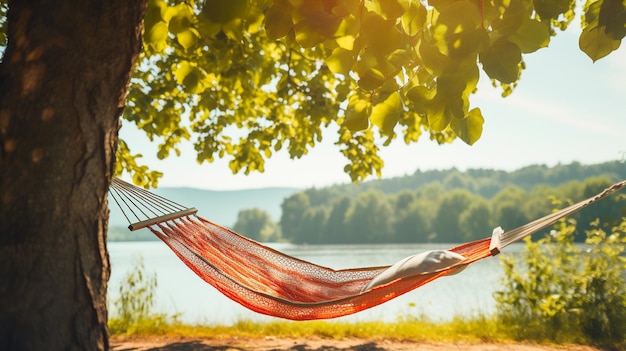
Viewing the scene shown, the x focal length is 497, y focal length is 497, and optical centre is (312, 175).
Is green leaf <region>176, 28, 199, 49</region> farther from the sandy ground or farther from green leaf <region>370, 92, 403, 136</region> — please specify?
the sandy ground

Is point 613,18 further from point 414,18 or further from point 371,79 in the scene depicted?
point 371,79

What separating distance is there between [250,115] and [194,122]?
589 mm

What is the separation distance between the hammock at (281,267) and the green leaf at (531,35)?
2.82 feet

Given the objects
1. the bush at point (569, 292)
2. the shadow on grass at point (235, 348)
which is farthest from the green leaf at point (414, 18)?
the bush at point (569, 292)

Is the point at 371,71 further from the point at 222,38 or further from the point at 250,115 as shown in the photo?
the point at 250,115

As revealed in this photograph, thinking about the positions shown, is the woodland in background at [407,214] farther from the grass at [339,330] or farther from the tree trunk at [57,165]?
the tree trunk at [57,165]

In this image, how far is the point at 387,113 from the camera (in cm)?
136

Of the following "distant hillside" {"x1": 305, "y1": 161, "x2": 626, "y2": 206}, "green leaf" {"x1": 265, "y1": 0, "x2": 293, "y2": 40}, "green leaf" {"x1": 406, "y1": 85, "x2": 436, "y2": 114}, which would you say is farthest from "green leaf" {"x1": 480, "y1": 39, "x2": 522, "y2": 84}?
"distant hillside" {"x1": 305, "y1": 161, "x2": 626, "y2": 206}

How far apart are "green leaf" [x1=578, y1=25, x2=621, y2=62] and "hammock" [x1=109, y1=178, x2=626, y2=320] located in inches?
32.1

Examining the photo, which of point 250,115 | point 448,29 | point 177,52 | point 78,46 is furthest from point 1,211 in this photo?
point 250,115

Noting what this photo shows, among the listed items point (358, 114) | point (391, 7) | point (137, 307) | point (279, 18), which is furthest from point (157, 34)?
point (137, 307)

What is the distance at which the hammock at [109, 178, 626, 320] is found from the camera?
6.21 ft

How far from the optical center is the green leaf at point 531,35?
1.18m

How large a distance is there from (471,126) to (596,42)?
366 millimetres
